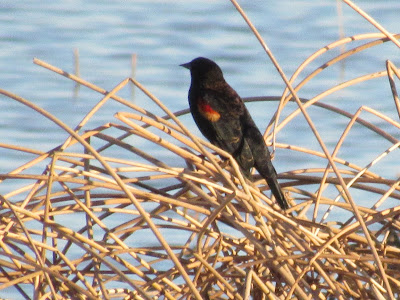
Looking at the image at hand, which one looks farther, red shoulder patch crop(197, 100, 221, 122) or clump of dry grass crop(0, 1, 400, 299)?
red shoulder patch crop(197, 100, 221, 122)

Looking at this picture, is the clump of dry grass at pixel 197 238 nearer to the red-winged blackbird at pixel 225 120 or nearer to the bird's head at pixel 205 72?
the red-winged blackbird at pixel 225 120

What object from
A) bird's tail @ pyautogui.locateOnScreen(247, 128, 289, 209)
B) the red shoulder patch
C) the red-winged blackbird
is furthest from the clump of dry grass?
the red shoulder patch

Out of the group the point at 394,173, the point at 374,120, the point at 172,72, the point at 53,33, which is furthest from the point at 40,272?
the point at 53,33

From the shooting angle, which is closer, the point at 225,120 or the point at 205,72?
the point at 225,120

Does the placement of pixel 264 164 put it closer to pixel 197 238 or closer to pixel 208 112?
pixel 208 112

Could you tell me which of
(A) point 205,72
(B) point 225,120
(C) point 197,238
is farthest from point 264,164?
(C) point 197,238

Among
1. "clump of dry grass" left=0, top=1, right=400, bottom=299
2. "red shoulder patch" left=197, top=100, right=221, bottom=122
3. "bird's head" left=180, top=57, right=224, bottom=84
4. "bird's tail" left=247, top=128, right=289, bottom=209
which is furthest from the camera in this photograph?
"bird's head" left=180, top=57, right=224, bottom=84

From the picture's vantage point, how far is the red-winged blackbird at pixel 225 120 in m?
3.80

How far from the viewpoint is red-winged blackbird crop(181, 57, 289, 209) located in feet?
12.5

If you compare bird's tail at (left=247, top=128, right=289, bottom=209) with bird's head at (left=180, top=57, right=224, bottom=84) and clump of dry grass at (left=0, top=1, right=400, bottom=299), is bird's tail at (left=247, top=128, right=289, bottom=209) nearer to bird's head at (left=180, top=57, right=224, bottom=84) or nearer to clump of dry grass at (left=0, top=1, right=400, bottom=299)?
clump of dry grass at (left=0, top=1, right=400, bottom=299)

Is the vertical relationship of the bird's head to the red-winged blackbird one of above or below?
above

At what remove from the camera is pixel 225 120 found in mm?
4055

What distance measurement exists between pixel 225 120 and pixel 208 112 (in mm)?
106

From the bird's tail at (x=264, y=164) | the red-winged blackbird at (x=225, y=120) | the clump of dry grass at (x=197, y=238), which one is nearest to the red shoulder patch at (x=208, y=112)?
the red-winged blackbird at (x=225, y=120)
